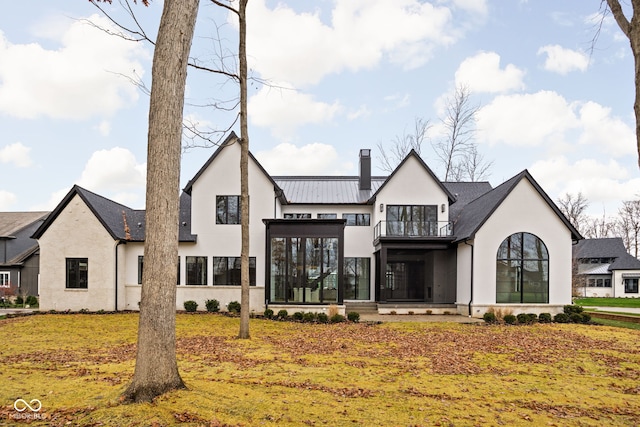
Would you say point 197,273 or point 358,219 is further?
point 358,219

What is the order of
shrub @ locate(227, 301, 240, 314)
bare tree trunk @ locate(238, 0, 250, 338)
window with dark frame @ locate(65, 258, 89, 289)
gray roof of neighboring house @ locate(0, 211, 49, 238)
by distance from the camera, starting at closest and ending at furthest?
bare tree trunk @ locate(238, 0, 250, 338), shrub @ locate(227, 301, 240, 314), window with dark frame @ locate(65, 258, 89, 289), gray roof of neighboring house @ locate(0, 211, 49, 238)

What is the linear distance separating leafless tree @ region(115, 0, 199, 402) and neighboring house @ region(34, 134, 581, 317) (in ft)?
43.0

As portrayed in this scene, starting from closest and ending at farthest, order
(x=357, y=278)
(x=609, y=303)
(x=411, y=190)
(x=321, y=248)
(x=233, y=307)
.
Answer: (x=321, y=248)
(x=233, y=307)
(x=411, y=190)
(x=357, y=278)
(x=609, y=303)

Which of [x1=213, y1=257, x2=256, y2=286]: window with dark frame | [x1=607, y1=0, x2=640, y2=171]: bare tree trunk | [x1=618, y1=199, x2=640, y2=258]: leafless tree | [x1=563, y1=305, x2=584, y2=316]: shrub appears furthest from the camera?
[x1=618, y1=199, x2=640, y2=258]: leafless tree

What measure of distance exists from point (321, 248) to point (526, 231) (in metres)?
9.64

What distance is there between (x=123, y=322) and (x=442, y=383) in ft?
43.7

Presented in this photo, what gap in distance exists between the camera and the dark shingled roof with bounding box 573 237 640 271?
4375 centimetres

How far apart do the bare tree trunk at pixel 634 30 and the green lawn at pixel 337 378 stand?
4221 mm

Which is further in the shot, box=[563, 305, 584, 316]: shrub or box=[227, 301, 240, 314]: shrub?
box=[227, 301, 240, 314]: shrub

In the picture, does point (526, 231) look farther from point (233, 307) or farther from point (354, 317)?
point (233, 307)

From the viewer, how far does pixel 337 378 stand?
7770mm

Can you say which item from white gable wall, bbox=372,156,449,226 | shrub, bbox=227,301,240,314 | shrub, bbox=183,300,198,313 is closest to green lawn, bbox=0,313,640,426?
shrub, bbox=227,301,240,314

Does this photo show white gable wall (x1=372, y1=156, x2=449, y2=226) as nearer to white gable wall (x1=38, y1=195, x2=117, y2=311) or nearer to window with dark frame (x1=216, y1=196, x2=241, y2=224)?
window with dark frame (x1=216, y1=196, x2=241, y2=224)

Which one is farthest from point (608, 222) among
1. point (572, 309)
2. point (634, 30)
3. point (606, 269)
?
point (634, 30)
